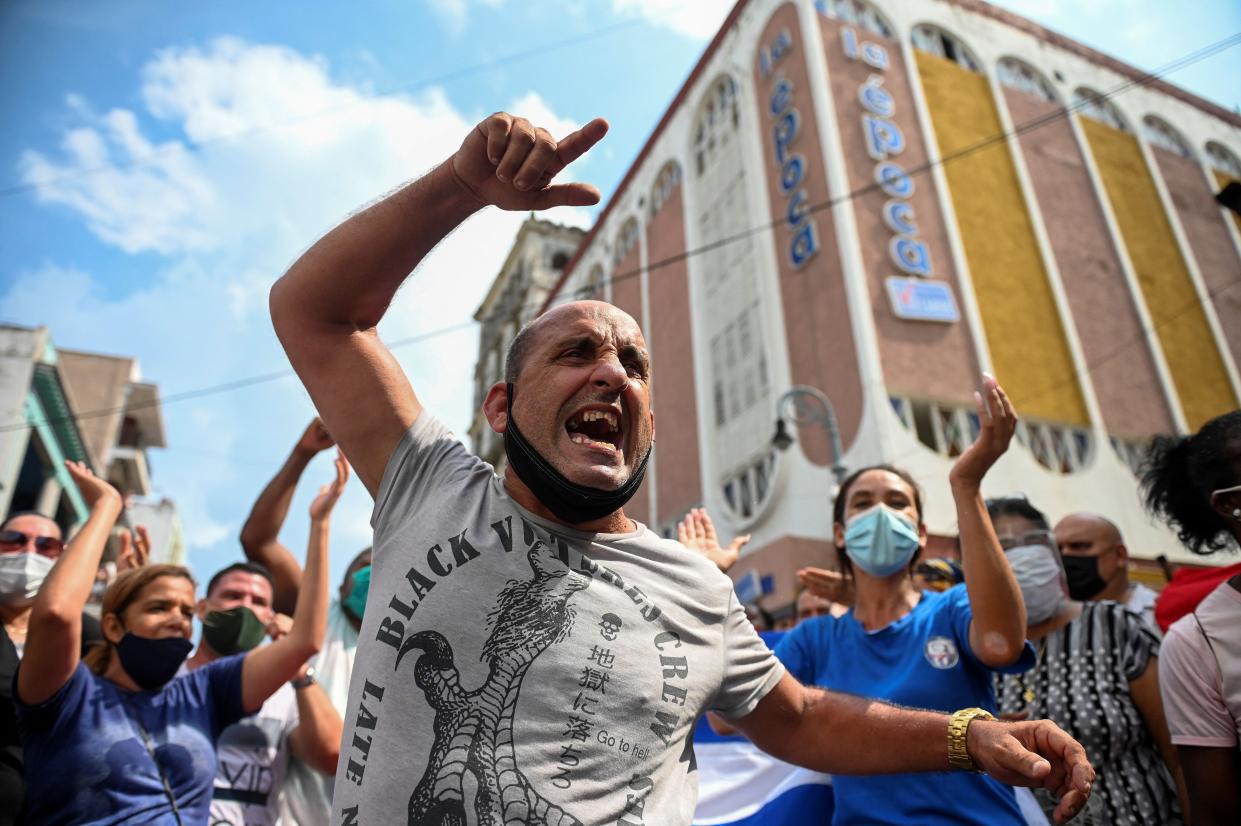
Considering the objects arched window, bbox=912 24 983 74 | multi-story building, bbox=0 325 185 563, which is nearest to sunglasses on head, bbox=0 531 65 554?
multi-story building, bbox=0 325 185 563

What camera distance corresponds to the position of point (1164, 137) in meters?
22.9

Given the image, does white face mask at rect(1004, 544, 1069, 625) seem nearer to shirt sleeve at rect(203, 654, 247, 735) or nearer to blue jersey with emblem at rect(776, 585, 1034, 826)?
blue jersey with emblem at rect(776, 585, 1034, 826)

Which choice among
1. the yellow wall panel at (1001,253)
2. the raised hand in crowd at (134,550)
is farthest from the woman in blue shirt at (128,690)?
the yellow wall panel at (1001,253)

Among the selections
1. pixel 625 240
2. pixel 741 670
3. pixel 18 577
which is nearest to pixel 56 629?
pixel 18 577

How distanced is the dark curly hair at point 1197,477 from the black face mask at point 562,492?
2.06m

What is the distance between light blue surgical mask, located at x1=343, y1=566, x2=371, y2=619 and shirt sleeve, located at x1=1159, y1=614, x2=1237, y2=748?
2974 millimetres

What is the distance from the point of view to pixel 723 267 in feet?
64.6

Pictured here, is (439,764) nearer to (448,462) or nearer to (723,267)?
(448,462)

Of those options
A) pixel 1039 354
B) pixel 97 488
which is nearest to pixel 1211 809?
pixel 97 488

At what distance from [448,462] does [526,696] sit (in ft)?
1.67

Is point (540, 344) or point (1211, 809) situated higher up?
point (540, 344)

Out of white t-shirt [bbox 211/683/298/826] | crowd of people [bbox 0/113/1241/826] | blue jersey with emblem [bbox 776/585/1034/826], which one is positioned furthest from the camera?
white t-shirt [bbox 211/683/298/826]

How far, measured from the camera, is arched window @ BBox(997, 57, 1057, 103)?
66.9 ft

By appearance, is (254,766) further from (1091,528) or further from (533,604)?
(1091,528)
